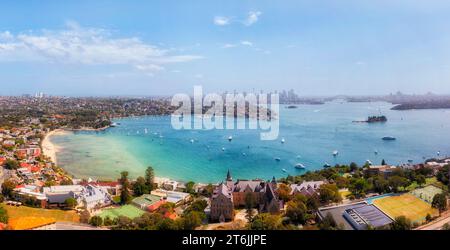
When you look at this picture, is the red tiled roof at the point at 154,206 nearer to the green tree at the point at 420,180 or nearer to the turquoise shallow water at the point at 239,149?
the turquoise shallow water at the point at 239,149

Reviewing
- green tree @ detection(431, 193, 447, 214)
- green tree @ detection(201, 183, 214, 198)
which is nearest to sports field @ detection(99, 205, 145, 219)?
green tree @ detection(201, 183, 214, 198)

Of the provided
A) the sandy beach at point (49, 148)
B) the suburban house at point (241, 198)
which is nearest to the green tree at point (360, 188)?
the suburban house at point (241, 198)

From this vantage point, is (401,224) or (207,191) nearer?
(401,224)

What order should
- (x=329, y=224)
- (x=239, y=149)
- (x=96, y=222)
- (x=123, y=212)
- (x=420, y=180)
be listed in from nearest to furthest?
(x=329, y=224)
(x=96, y=222)
(x=123, y=212)
(x=420, y=180)
(x=239, y=149)

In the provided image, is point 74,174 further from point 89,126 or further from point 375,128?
point 375,128

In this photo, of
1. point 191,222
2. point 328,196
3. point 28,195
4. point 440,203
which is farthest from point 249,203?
point 28,195

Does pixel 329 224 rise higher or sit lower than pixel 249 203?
higher

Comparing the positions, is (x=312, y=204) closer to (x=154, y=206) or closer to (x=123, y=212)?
(x=154, y=206)
